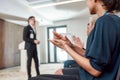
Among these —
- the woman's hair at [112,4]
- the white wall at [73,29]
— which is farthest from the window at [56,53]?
the woman's hair at [112,4]

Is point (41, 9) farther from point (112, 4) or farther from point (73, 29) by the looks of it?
point (112, 4)

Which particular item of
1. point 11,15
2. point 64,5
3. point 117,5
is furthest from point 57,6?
point 117,5

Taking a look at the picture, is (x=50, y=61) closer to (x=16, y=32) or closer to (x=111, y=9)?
(x=16, y=32)

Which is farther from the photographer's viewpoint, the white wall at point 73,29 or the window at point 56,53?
the window at point 56,53

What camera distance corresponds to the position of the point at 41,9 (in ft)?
22.7

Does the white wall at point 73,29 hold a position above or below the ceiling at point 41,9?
below

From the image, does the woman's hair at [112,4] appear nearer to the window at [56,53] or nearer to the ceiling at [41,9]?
the ceiling at [41,9]

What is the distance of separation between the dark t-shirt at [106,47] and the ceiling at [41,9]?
523cm

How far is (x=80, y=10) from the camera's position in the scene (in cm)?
729

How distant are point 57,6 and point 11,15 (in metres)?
1.68

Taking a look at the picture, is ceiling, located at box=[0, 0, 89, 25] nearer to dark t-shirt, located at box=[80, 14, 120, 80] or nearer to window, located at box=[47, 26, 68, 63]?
window, located at box=[47, 26, 68, 63]

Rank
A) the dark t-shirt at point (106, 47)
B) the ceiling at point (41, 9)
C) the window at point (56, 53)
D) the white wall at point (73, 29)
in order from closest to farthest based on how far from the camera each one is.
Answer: the dark t-shirt at point (106, 47)
the ceiling at point (41, 9)
the white wall at point (73, 29)
the window at point (56, 53)

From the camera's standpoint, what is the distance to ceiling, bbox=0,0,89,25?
5922 millimetres

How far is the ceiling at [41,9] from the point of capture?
5922 mm
